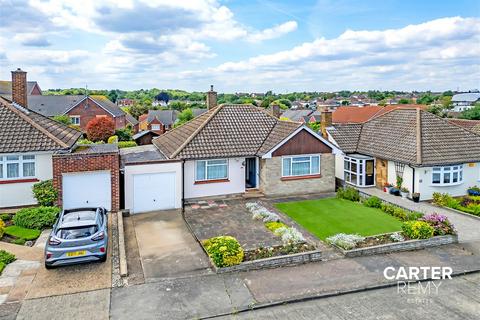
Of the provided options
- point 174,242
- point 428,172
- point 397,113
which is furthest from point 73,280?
point 397,113

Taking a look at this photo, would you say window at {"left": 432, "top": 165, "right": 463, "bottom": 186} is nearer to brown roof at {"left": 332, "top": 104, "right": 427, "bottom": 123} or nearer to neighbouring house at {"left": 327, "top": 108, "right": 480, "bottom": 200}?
neighbouring house at {"left": 327, "top": 108, "right": 480, "bottom": 200}

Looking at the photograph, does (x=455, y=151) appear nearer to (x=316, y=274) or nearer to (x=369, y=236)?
(x=369, y=236)

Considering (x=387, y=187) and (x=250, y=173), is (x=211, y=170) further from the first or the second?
(x=387, y=187)

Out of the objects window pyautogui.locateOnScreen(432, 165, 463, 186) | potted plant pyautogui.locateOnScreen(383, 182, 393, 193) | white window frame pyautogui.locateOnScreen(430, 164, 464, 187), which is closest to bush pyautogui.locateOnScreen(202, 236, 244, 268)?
potted plant pyautogui.locateOnScreen(383, 182, 393, 193)

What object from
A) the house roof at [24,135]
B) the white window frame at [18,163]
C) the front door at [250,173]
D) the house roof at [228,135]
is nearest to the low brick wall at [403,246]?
the house roof at [228,135]

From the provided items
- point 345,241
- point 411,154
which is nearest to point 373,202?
point 411,154

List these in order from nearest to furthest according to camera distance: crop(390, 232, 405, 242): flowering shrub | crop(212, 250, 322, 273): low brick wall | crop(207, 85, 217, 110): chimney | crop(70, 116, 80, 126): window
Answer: crop(212, 250, 322, 273): low brick wall → crop(390, 232, 405, 242): flowering shrub → crop(207, 85, 217, 110): chimney → crop(70, 116, 80, 126): window

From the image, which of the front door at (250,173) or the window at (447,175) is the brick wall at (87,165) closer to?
the front door at (250,173)
